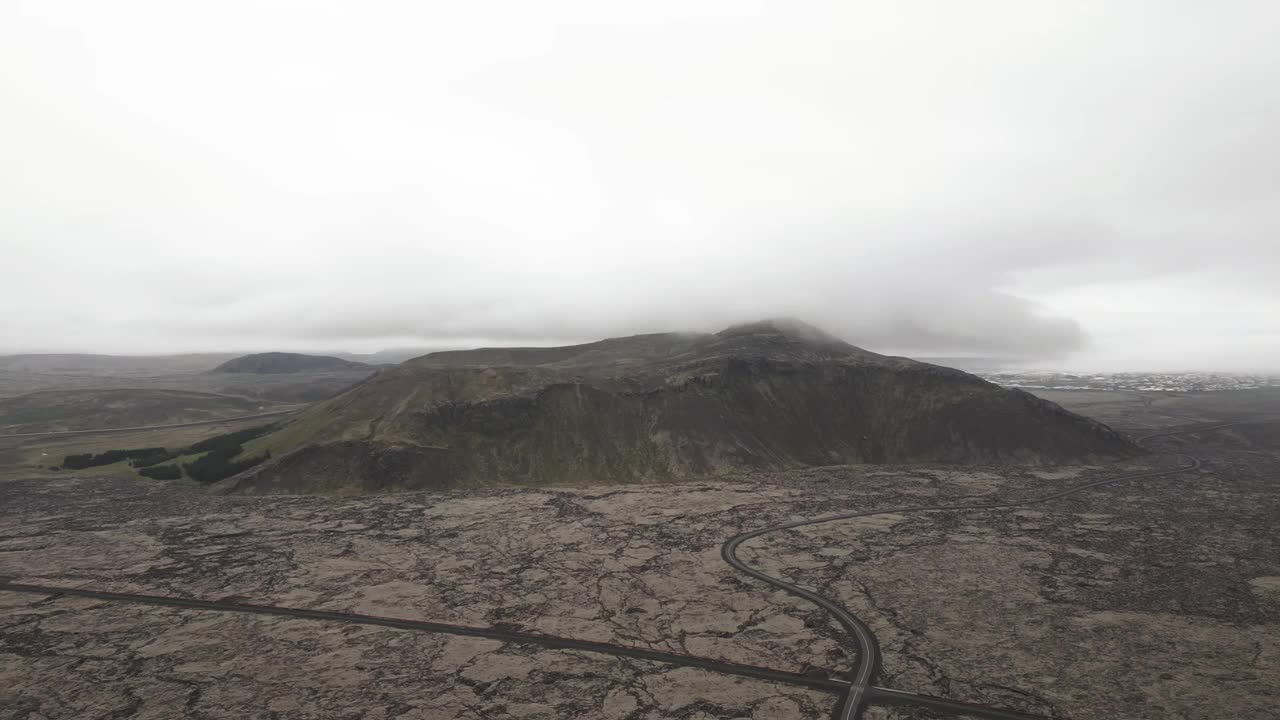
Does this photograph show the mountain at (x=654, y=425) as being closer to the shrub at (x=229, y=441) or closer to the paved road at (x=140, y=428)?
the shrub at (x=229, y=441)

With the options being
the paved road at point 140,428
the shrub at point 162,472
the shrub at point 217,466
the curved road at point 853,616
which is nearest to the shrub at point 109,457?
the shrub at point 162,472

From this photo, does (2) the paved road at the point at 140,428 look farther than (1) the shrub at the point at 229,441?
Yes

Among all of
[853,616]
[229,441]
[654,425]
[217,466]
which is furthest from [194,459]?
[853,616]

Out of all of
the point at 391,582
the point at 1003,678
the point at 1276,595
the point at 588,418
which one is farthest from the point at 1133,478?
the point at 391,582

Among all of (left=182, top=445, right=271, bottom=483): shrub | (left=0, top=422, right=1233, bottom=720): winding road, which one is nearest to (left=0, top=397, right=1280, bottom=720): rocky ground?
(left=0, top=422, right=1233, bottom=720): winding road

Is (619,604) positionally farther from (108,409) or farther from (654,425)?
(108,409)

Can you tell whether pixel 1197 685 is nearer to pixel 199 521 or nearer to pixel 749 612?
pixel 749 612

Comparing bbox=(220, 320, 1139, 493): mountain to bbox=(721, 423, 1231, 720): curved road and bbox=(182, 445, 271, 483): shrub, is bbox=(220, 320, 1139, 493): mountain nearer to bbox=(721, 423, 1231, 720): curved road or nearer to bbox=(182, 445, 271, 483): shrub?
bbox=(182, 445, 271, 483): shrub
